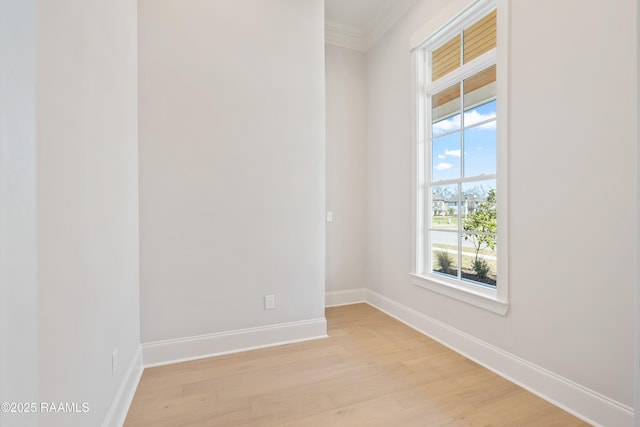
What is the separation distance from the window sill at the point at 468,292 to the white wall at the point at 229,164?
968 millimetres

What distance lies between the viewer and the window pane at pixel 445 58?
2.44m

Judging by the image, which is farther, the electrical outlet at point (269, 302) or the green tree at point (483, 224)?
the electrical outlet at point (269, 302)

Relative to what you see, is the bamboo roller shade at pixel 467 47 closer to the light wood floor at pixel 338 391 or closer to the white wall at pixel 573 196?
the white wall at pixel 573 196

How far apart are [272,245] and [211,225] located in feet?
1.70

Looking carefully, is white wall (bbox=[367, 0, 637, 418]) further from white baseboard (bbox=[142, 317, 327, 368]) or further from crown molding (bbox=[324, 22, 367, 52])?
crown molding (bbox=[324, 22, 367, 52])

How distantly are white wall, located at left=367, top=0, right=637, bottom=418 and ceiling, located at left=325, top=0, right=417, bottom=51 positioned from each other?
1.47 metres

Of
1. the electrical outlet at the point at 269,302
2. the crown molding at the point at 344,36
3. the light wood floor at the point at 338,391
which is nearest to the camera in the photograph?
the light wood floor at the point at 338,391

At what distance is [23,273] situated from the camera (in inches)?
25.7

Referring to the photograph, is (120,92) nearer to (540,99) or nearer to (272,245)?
(272,245)

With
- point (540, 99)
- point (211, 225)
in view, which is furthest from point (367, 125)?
point (211, 225)

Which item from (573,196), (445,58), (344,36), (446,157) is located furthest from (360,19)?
(573,196)

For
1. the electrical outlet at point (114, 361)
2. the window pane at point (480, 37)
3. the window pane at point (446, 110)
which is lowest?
the electrical outlet at point (114, 361)

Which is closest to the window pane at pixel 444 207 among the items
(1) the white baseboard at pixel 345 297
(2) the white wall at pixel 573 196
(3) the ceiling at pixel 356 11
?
(2) the white wall at pixel 573 196

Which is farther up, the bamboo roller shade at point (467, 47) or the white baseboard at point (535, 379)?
the bamboo roller shade at point (467, 47)
